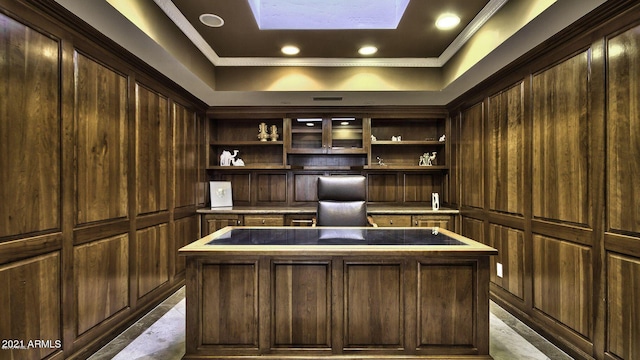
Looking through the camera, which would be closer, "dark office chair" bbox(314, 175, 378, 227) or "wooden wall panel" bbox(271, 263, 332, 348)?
"wooden wall panel" bbox(271, 263, 332, 348)

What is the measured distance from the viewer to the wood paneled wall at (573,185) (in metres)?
1.88

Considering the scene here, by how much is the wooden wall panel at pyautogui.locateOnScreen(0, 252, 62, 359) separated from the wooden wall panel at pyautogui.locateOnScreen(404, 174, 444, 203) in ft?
13.6

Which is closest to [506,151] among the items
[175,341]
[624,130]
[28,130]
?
[624,130]

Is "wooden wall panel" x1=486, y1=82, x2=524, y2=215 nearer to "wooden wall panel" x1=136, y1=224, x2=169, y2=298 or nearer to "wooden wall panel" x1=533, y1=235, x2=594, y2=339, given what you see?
"wooden wall panel" x1=533, y1=235, x2=594, y2=339

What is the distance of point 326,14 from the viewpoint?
9.59ft

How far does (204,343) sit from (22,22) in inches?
83.8

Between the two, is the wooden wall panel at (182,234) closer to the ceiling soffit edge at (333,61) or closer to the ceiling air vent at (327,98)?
the ceiling soffit edge at (333,61)

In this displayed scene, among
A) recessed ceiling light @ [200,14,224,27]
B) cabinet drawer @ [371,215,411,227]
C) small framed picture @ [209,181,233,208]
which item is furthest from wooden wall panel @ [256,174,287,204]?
recessed ceiling light @ [200,14,224,27]

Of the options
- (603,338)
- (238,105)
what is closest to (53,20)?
(238,105)

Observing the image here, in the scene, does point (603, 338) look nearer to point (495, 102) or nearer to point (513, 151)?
point (513, 151)

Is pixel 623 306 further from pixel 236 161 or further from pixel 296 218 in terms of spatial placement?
pixel 236 161

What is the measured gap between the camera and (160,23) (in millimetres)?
2561

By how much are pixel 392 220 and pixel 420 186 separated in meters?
0.93

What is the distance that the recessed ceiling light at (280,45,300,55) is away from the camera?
3396 millimetres
